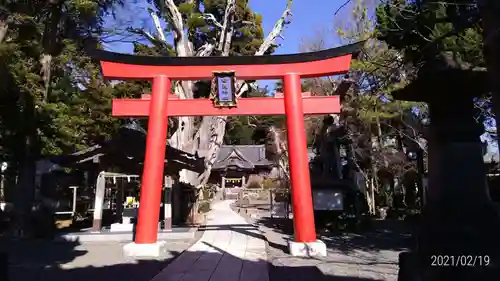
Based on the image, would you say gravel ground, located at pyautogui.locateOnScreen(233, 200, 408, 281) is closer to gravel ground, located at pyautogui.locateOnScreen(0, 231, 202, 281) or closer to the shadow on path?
the shadow on path

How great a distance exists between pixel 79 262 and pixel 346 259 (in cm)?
567

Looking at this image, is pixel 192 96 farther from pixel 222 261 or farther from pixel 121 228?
pixel 222 261

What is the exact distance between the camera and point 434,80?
4328 millimetres

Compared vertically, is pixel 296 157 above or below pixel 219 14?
below

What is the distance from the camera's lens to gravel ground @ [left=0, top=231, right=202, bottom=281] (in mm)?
7035

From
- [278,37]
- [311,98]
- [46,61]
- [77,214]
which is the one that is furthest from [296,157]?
[278,37]

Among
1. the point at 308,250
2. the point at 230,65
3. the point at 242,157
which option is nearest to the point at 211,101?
the point at 230,65

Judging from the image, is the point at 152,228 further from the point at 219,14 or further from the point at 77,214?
the point at 219,14

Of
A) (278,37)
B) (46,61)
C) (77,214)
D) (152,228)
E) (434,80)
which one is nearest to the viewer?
(434,80)

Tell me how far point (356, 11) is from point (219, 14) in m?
9.88

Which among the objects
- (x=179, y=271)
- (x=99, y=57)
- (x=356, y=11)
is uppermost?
(x=356, y=11)
